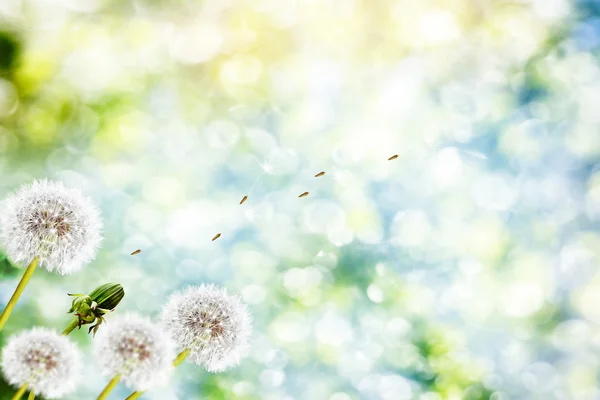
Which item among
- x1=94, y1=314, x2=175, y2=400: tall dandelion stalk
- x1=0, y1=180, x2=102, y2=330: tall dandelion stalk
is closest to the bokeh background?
x1=0, y1=180, x2=102, y2=330: tall dandelion stalk

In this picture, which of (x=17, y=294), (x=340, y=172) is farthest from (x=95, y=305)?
(x=340, y=172)

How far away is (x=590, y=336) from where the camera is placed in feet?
2.59

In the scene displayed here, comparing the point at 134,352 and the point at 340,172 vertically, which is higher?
the point at 134,352

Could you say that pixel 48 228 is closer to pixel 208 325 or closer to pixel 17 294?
pixel 17 294

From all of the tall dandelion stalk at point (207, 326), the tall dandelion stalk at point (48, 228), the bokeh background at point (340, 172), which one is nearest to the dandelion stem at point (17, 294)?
the tall dandelion stalk at point (48, 228)

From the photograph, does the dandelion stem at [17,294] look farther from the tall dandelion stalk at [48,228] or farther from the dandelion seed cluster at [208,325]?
the dandelion seed cluster at [208,325]

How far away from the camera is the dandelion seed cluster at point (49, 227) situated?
520 millimetres

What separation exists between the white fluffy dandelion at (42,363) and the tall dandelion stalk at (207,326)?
9 cm

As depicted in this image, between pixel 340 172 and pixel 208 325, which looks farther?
pixel 340 172

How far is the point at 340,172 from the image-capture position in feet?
2.73

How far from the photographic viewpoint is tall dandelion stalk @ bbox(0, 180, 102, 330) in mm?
519

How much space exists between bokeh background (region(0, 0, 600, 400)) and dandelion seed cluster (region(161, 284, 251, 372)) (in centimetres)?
25

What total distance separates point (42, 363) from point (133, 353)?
7cm

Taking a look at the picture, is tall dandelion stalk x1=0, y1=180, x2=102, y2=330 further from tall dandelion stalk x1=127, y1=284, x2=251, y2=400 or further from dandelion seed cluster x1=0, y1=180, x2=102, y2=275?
tall dandelion stalk x1=127, y1=284, x2=251, y2=400
